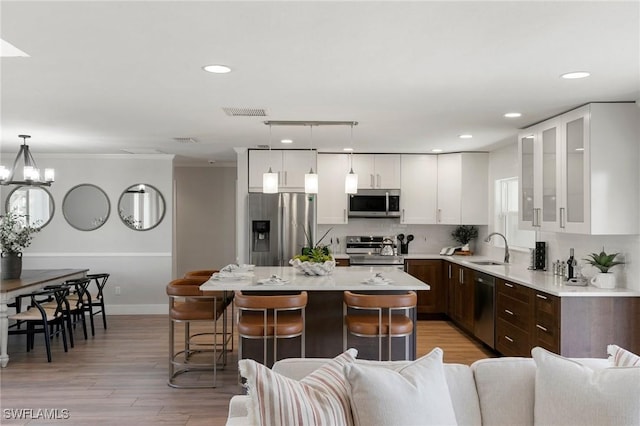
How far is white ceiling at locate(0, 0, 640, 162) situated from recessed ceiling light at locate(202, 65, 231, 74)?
0.06m

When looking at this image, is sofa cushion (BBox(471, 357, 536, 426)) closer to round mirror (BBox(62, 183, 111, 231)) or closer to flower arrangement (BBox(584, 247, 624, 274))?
flower arrangement (BBox(584, 247, 624, 274))

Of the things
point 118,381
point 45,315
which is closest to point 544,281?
→ point 118,381

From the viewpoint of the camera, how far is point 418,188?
7277 millimetres

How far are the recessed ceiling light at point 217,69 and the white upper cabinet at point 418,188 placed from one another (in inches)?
179

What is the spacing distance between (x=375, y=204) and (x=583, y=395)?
546cm

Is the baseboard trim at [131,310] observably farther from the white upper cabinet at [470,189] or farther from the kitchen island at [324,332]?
the white upper cabinet at [470,189]

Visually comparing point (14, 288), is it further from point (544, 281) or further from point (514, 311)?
point (544, 281)

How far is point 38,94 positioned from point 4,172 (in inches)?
97.9

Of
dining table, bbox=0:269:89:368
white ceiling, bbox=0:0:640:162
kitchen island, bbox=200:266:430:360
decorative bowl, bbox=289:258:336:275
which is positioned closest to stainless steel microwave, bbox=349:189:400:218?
white ceiling, bbox=0:0:640:162

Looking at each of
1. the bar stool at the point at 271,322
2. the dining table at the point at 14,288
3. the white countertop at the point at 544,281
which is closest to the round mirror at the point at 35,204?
the dining table at the point at 14,288

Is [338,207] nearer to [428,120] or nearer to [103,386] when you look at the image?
[428,120]

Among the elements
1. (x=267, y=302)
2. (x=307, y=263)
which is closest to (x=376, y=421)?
(x=267, y=302)

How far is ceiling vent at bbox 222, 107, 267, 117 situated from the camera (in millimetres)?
4238

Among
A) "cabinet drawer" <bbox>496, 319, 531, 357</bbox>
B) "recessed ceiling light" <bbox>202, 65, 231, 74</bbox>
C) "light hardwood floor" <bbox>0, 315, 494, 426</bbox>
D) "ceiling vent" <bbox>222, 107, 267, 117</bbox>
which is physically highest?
"ceiling vent" <bbox>222, 107, 267, 117</bbox>
